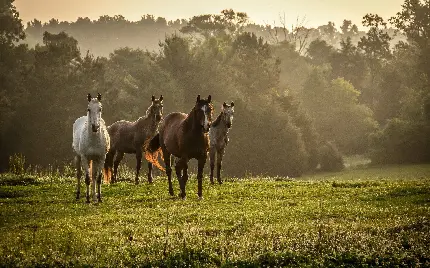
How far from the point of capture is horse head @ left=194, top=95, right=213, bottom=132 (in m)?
15.9

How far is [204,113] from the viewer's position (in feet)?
52.6

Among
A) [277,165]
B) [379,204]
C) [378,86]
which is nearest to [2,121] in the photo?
[277,165]

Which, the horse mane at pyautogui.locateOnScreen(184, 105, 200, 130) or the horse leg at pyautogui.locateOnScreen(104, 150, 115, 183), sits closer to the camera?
the horse mane at pyautogui.locateOnScreen(184, 105, 200, 130)

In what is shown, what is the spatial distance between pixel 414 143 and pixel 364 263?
52.9m

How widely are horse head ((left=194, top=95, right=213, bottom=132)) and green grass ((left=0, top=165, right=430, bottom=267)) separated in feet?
8.11

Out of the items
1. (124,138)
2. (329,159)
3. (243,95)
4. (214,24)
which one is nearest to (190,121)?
(124,138)

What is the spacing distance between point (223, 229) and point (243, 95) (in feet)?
190

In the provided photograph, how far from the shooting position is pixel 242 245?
33.3ft

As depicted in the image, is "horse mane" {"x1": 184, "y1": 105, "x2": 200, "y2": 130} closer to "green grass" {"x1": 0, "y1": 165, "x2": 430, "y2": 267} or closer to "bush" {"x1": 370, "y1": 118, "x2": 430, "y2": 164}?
"green grass" {"x1": 0, "y1": 165, "x2": 430, "y2": 267}

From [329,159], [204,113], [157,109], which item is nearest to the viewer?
[204,113]

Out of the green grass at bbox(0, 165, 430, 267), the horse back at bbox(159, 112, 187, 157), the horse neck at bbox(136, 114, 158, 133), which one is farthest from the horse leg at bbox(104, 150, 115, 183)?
the horse back at bbox(159, 112, 187, 157)

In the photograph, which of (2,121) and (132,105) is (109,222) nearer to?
(2,121)

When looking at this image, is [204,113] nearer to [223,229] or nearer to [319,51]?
[223,229]

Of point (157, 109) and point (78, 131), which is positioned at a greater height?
point (157, 109)
